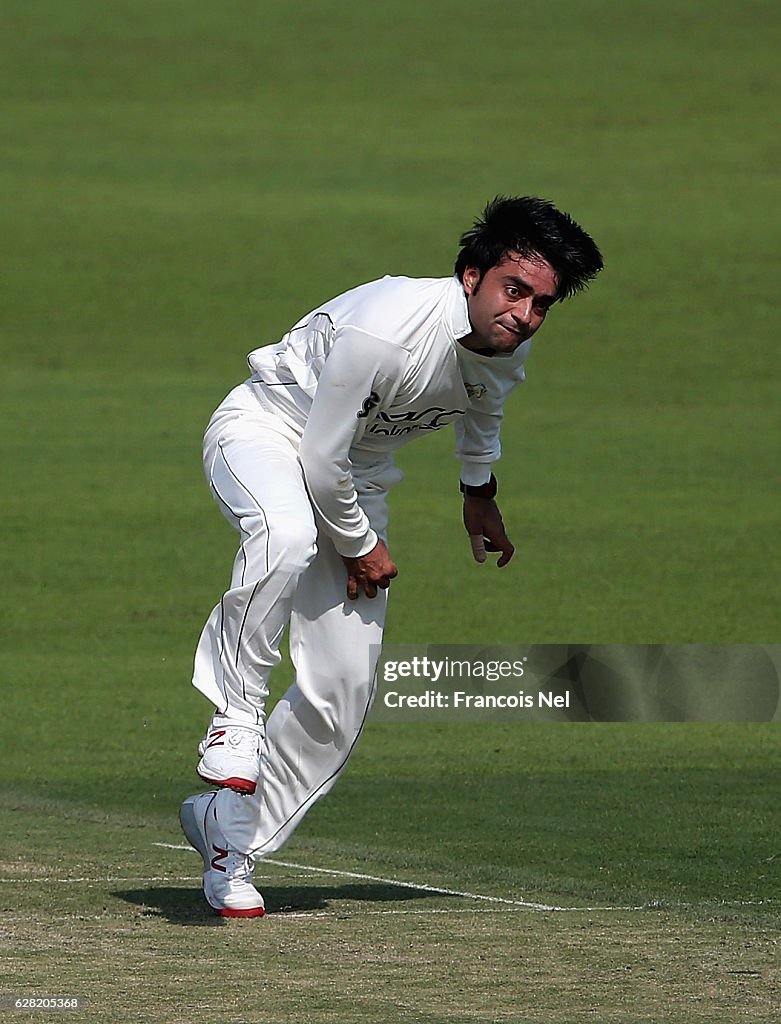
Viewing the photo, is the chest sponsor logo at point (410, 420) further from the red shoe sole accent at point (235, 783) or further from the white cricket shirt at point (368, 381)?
the red shoe sole accent at point (235, 783)

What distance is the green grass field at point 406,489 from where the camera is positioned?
555 cm

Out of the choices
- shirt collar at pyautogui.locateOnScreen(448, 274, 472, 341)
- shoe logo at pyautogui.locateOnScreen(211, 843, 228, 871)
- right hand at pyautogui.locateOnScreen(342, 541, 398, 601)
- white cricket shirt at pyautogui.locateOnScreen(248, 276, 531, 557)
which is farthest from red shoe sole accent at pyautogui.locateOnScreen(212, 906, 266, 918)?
shirt collar at pyautogui.locateOnScreen(448, 274, 472, 341)

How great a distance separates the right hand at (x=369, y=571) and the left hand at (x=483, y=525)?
0.69 metres

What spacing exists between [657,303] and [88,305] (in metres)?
7.04

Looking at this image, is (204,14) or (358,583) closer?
(358,583)

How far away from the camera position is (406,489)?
1944 centimetres

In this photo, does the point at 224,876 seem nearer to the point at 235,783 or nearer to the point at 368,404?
the point at 235,783

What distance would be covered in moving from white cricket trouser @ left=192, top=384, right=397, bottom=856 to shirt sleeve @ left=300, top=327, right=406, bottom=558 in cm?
8

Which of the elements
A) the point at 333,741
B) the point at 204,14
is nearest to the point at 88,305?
the point at 204,14

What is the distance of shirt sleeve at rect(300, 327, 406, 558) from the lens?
5594 millimetres

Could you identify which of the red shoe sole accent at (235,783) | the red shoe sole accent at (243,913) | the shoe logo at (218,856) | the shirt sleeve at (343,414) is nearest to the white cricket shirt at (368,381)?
the shirt sleeve at (343,414)

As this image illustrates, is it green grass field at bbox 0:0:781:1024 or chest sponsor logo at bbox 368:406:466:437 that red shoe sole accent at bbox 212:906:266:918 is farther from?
chest sponsor logo at bbox 368:406:466:437

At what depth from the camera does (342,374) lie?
18.4 ft

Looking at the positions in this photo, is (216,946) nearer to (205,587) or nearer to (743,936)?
(743,936)
